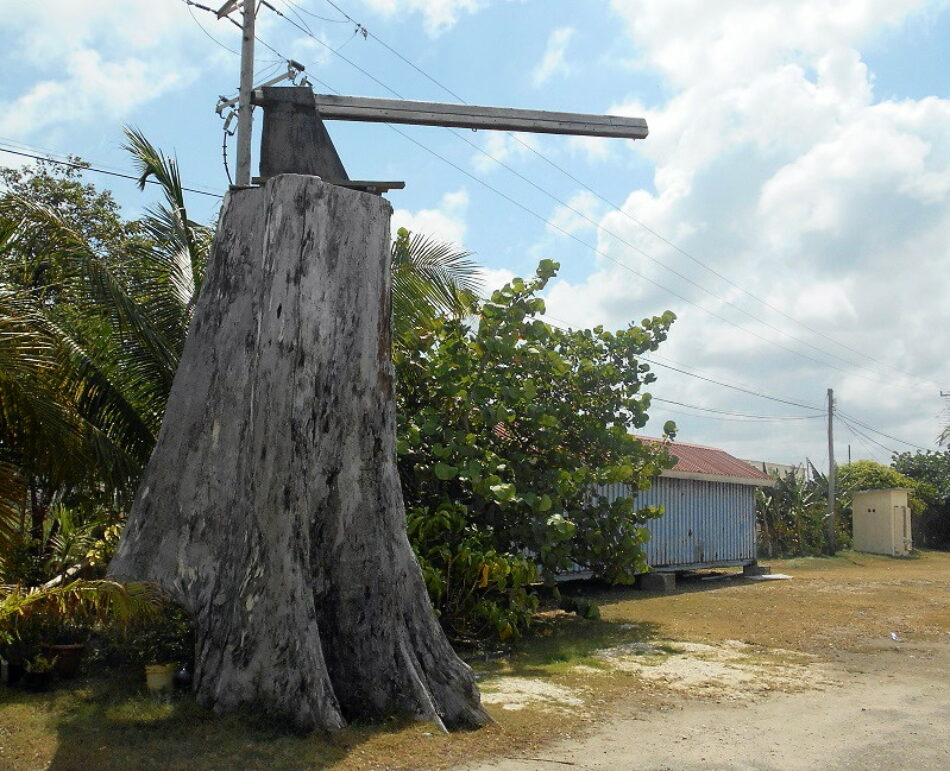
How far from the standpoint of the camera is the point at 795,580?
22453 millimetres

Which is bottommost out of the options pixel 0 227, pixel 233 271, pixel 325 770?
pixel 325 770

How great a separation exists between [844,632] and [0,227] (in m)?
11.6

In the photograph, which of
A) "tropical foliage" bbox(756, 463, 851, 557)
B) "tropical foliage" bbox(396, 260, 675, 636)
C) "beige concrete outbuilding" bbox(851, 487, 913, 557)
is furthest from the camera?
"beige concrete outbuilding" bbox(851, 487, 913, 557)

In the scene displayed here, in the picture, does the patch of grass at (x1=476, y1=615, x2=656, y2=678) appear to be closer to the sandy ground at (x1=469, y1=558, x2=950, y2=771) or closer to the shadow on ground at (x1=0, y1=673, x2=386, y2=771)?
the sandy ground at (x1=469, y1=558, x2=950, y2=771)

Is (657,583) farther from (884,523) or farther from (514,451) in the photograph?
(884,523)

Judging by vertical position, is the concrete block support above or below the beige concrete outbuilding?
below

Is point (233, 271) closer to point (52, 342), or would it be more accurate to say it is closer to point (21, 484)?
point (52, 342)

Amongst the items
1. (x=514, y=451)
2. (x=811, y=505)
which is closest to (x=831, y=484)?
(x=811, y=505)

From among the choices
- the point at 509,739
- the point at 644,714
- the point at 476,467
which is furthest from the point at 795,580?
the point at 509,739

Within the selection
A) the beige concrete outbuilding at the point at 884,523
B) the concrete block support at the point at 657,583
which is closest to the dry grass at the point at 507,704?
the concrete block support at the point at 657,583

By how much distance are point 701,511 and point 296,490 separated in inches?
652

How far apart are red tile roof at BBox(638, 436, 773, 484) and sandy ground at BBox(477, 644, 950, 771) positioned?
471 inches

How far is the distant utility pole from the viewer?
42.6ft

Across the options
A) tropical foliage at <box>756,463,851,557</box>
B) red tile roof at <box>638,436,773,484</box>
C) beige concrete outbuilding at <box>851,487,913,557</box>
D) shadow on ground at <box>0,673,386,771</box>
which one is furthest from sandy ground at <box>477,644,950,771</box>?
beige concrete outbuilding at <box>851,487,913,557</box>
